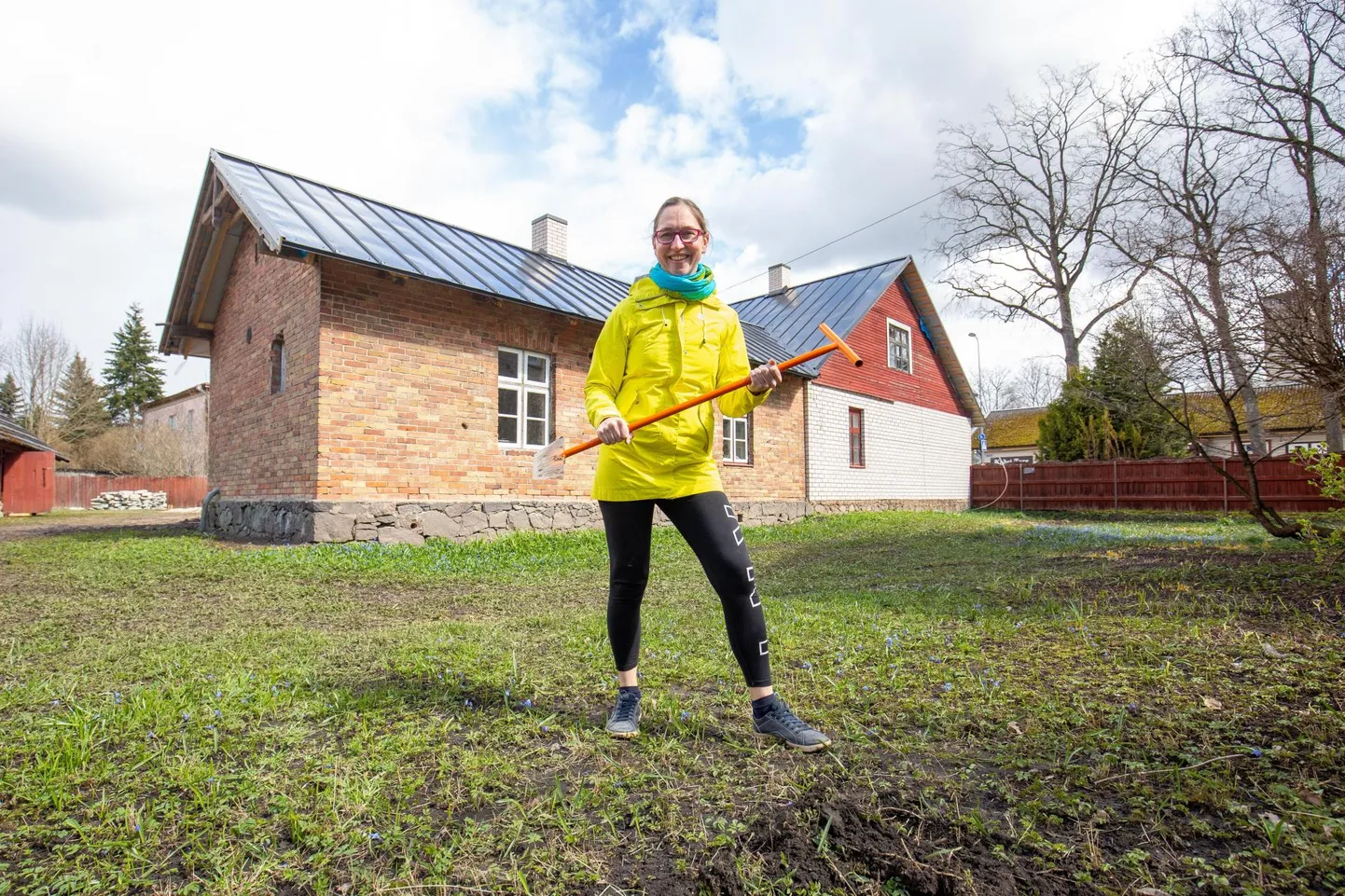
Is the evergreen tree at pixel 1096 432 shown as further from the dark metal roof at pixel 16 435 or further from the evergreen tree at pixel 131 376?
the evergreen tree at pixel 131 376

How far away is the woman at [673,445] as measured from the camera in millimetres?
2398

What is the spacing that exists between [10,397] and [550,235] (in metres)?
40.2

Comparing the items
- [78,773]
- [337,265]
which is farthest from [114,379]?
[78,773]

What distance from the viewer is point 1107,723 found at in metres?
2.44

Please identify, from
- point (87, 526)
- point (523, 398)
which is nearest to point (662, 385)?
point (523, 398)

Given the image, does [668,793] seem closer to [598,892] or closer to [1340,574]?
[598,892]

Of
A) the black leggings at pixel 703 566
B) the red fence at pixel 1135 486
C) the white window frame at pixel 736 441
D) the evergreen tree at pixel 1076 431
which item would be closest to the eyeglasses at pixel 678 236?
the black leggings at pixel 703 566

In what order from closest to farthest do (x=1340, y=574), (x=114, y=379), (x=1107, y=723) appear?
(x=1107, y=723)
(x=1340, y=574)
(x=114, y=379)

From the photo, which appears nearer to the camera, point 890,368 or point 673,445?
point 673,445

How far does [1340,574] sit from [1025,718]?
3944 mm

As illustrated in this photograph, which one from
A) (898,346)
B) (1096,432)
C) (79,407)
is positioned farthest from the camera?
(79,407)

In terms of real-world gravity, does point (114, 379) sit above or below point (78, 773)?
above

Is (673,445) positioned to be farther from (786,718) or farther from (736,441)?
(736,441)

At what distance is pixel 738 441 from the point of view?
47.4 ft
